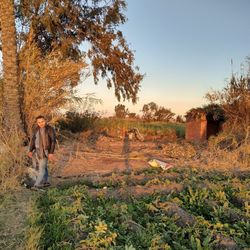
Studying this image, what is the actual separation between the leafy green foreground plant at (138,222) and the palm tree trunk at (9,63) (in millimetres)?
5360

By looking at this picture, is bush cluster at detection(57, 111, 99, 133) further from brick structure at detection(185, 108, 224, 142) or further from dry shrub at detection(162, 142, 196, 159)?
dry shrub at detection(162, 142, 196, 159)

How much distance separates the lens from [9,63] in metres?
12.1

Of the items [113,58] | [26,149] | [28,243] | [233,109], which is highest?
[113,58]

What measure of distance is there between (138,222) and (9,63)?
8072 millimetres

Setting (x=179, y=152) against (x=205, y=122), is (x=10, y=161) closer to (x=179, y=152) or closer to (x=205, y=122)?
(x=179, y=152)

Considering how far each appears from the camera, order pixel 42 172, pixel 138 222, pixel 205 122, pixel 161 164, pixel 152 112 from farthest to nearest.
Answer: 1. pixel 152 112
2. pixel 205 122
3. pixel 161 164
4. pixel 42 172
5. pixel 138 222

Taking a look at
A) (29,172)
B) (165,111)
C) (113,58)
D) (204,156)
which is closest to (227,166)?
(204,156)

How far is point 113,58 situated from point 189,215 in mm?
14225

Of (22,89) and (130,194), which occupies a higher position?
(22,89)

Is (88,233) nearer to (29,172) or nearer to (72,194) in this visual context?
(72,194)

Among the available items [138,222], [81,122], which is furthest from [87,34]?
[138,222]

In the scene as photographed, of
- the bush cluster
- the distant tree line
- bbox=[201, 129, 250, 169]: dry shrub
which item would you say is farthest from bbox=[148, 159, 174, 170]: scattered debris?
the distant tree line

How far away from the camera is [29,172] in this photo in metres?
8.98

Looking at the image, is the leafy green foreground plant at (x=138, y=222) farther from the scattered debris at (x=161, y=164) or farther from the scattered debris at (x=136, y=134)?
the scattered debris at (x=136, y=134)
